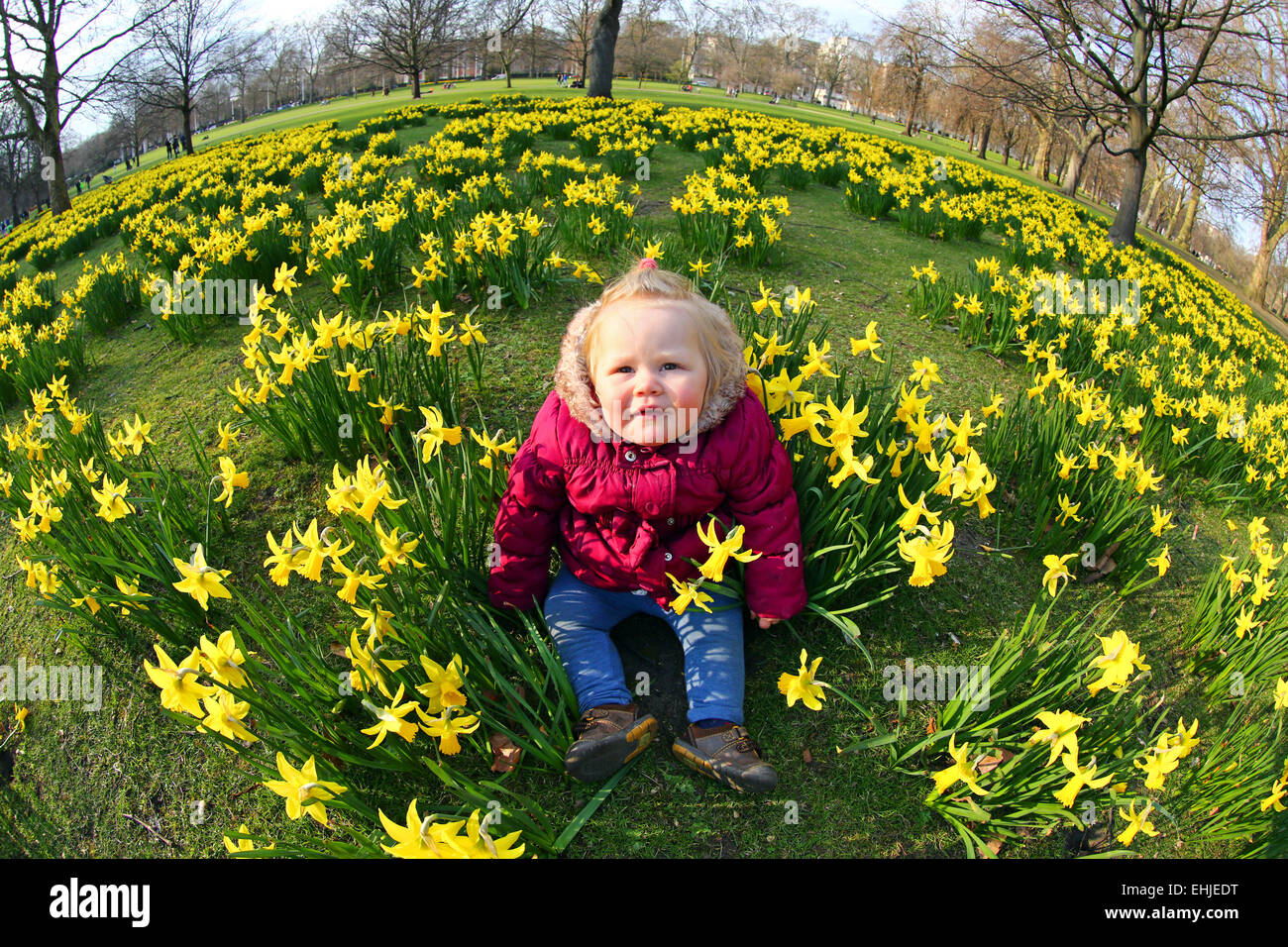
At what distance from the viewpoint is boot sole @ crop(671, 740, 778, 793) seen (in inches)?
66.4

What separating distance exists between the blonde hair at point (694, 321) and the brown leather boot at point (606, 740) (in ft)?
3.10

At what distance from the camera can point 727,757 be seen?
1.75m

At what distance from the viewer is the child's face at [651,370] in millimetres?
1748

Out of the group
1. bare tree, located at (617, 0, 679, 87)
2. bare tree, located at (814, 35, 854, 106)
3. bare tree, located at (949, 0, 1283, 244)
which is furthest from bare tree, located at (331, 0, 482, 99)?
bare tree, located at (814, 35, 854, 106)

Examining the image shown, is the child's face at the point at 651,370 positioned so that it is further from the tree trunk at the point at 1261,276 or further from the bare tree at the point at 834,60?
the bare tree at the point at 834,60

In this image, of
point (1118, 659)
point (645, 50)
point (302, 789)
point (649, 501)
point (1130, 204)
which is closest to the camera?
point (302, 789)

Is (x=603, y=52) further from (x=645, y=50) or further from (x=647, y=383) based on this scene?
(x=645, y=50)

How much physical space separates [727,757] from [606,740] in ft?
1.13

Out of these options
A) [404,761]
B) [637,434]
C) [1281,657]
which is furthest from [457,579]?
[1281,657]

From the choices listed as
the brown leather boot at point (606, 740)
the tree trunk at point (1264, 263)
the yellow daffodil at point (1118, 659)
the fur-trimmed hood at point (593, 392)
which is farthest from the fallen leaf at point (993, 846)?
the tree trunk at point (1264, 263)

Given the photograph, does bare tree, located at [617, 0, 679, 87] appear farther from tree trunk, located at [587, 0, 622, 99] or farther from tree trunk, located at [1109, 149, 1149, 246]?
tree trunk, located at [1109, 149, 1149, 246]

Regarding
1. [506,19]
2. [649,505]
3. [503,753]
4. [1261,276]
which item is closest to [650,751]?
[503,753]
